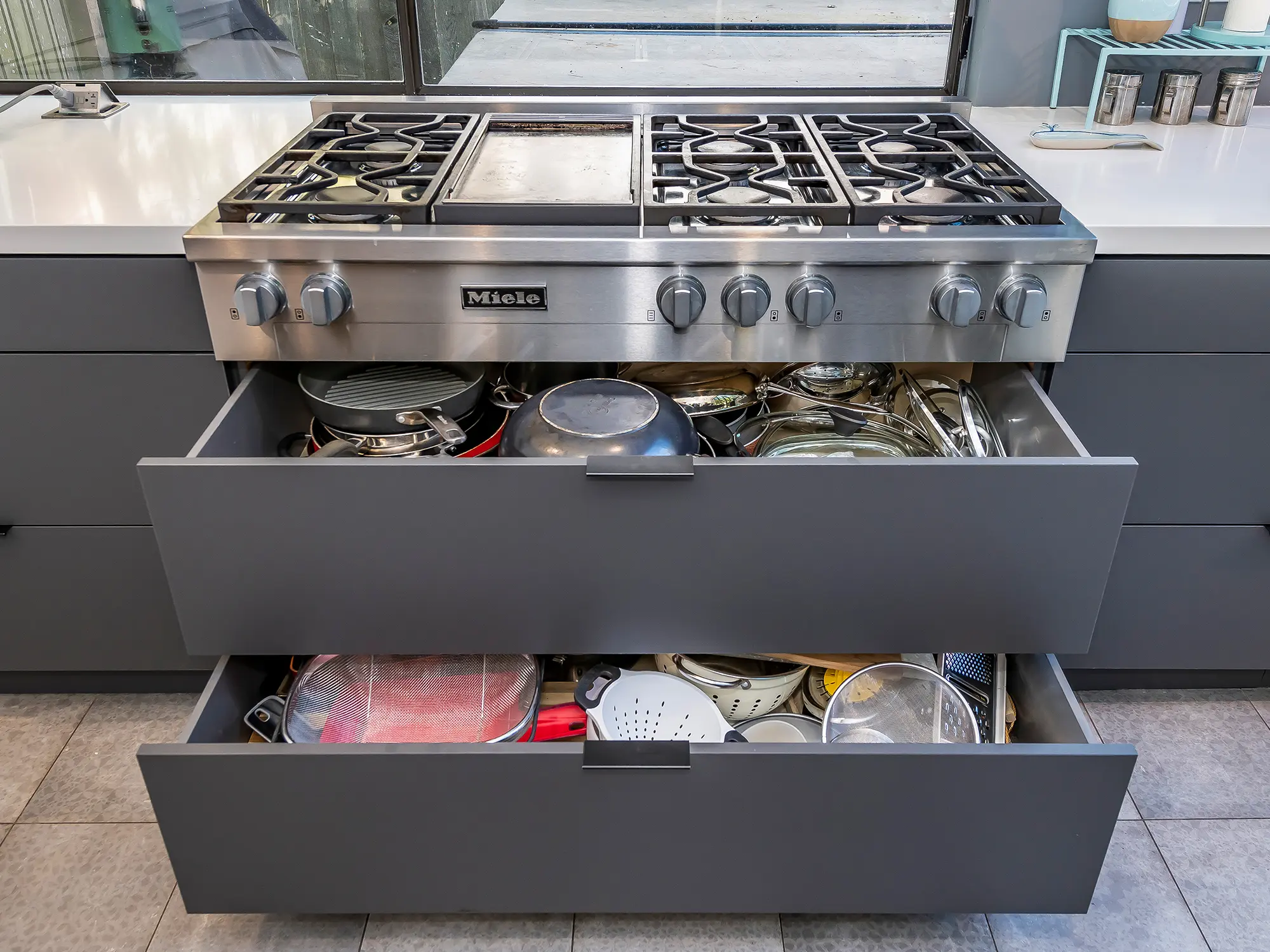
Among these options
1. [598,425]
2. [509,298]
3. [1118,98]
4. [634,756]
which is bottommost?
[634,756]

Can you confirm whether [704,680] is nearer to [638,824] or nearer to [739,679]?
[739,679]

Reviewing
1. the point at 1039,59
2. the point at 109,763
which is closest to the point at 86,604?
the point at 109,763

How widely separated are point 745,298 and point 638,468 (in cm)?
24

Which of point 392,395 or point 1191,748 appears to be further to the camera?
point 1191,748

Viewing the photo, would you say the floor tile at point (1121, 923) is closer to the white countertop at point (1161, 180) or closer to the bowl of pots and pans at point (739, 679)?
the bowl of pots and pans at point (739, 679)

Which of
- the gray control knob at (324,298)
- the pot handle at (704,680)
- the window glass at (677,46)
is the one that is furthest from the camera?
the window glass at (677,46)

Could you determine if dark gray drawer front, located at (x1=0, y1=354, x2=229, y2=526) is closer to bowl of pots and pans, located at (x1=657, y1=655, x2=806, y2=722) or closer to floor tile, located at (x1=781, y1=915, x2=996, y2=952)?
bowl of pots and pans, located at (x1=657, y1=655, x2=806, y2=722)

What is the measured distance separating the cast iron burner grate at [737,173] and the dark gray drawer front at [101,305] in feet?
1.87

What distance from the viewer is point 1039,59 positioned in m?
1.58

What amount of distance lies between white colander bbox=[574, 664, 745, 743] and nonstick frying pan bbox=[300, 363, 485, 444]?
1.14 ft

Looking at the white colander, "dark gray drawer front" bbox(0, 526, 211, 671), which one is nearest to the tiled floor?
"dark gray drawer front" bbox(0, 526, 211, 671)

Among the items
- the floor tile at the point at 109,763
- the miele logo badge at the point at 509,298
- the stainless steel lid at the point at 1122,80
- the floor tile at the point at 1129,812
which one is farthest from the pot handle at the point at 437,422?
the stainless steel lid at the point at 1122,80

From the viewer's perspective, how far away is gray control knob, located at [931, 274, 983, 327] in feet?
3.35

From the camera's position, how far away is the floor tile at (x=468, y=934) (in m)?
1.15
